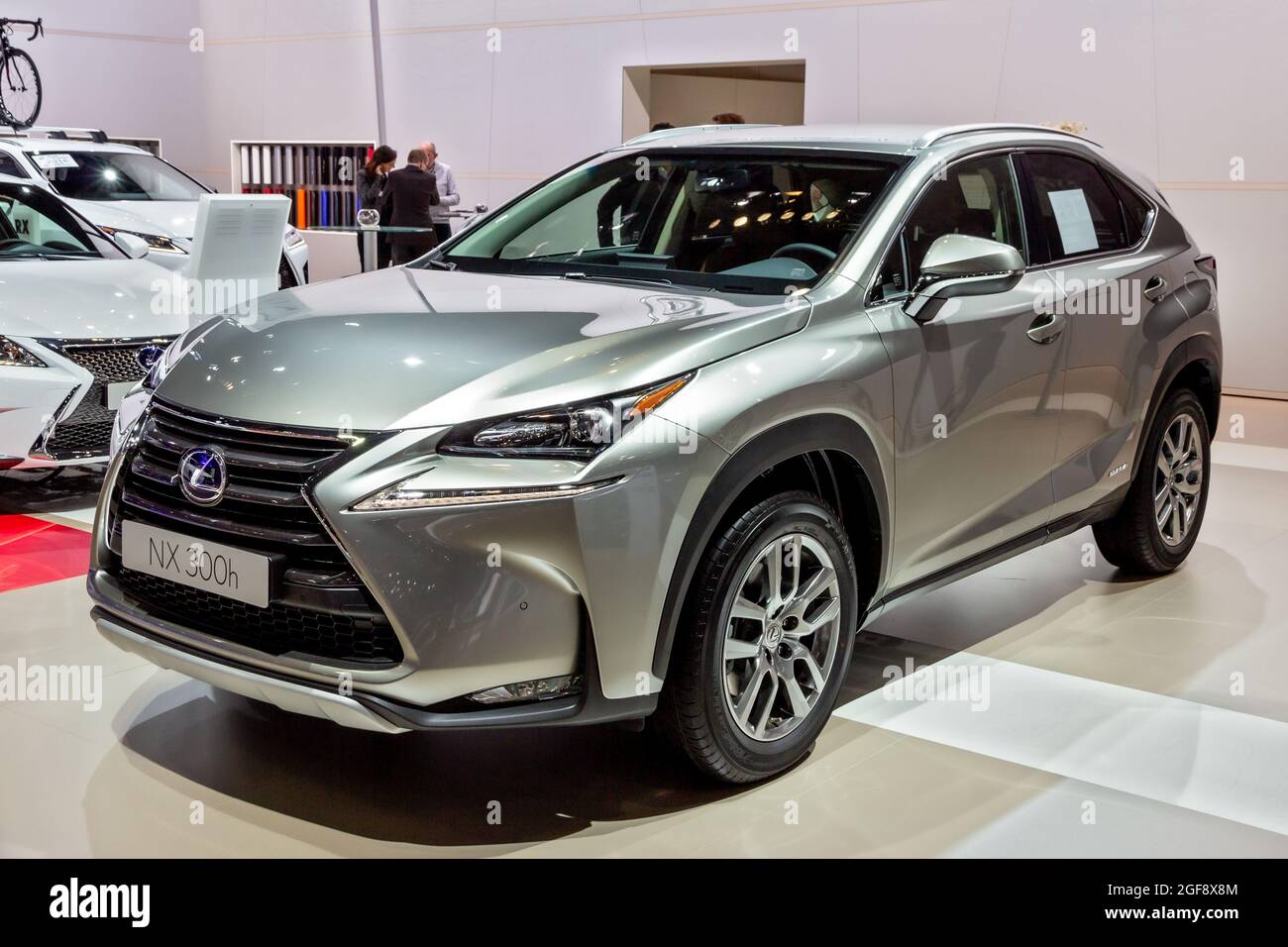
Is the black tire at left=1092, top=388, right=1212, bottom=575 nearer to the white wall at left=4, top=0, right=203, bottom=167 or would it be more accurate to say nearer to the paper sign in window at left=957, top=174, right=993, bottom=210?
the paper sign in window at left=957, top=174, right=993, bottom=210

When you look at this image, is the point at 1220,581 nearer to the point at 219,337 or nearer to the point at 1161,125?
the point at 219,337

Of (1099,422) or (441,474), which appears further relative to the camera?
(1099,422)

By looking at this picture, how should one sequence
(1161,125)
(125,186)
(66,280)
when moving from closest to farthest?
(66,280)
(1161,125)
(125,186)

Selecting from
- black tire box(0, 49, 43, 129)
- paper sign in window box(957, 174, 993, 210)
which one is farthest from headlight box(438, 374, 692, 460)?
black tire box(0, 49, 43, 129)

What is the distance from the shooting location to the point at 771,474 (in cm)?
313

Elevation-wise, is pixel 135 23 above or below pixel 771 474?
above

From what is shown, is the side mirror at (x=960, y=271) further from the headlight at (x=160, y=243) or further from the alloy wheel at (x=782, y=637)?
the headlight at (x=160, y=243)

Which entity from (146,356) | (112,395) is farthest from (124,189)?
(112,395)

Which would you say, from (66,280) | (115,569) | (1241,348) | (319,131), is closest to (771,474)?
(115,569)

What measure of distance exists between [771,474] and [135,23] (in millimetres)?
15004

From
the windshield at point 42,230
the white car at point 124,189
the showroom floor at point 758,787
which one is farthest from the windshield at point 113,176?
the showroom floor at point 758,787

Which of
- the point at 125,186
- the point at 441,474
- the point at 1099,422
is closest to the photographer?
the point at 441,474

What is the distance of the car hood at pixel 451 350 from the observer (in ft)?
8.80
